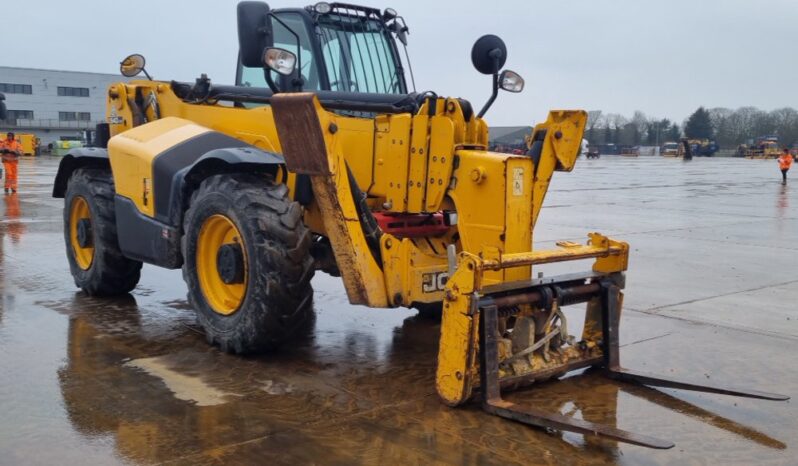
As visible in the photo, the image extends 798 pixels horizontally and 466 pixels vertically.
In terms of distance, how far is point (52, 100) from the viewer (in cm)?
8375

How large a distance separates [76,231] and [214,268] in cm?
266

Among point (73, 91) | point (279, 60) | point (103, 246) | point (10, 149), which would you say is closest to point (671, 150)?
point (73, 91)

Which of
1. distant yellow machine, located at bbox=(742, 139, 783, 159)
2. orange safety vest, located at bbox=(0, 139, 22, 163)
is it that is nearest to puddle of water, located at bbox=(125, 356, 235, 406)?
orange safety vest, located at bbox=(0, 139, 22, 163)

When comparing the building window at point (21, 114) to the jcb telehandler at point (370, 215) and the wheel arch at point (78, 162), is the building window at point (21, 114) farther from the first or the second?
the jcb telehandler at point (370, 215)

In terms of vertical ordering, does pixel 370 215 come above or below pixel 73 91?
below

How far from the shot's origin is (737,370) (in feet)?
18.2

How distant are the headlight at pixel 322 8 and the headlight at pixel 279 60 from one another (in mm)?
1078

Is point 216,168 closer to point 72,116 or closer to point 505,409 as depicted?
point 505,409

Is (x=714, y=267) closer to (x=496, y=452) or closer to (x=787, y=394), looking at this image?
(x=787, y=394)

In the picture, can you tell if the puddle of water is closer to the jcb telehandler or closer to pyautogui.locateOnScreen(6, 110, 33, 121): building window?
the jcb telehandler

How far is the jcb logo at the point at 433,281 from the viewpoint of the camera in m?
5.39

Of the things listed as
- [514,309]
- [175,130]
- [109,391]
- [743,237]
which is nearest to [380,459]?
[514,309]

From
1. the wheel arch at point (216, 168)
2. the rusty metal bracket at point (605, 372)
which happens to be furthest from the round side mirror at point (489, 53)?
the rusty metal bracket at point (605, 372)

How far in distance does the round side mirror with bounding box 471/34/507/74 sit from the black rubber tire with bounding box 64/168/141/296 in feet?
12.1
